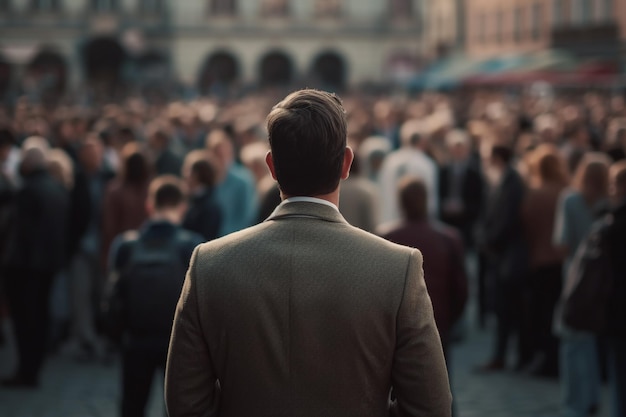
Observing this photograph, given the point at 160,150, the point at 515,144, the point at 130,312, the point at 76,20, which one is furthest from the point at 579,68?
the point at 76,20

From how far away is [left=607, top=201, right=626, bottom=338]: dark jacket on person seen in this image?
6.70 m

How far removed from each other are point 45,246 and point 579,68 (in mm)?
28428

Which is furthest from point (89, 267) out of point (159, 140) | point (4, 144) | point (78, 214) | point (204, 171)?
point (204, 171)

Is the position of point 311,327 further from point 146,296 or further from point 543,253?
point 543,253

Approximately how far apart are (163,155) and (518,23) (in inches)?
1685

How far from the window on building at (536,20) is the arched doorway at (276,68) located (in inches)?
887

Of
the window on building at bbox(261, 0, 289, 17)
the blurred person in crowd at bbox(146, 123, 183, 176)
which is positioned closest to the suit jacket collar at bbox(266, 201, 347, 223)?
the blurred person in crowd at bbox(146, 123, 183, 176)

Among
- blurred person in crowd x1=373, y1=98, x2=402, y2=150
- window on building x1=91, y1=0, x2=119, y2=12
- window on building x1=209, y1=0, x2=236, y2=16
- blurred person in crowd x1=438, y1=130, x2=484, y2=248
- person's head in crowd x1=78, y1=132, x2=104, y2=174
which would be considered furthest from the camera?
window on building x1=209, y1=0, x2=236, y2=16

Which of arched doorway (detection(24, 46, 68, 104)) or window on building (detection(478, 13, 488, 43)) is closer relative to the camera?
window on building (detection(478, 13, 488, 43))

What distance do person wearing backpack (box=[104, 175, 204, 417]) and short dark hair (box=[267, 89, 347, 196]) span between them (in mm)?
3313

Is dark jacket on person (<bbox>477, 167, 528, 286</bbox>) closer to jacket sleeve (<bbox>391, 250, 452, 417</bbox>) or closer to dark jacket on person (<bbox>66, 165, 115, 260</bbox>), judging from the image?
dark jacket on person (<bbox>66, 165, 115, 260</bbox>)

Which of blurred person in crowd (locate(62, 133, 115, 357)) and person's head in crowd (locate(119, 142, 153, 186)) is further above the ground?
person's head in crowd (locate(119, 142, 153, 186))

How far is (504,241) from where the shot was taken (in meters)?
9.27

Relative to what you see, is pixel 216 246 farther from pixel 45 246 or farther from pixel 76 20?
pixel 76 20
